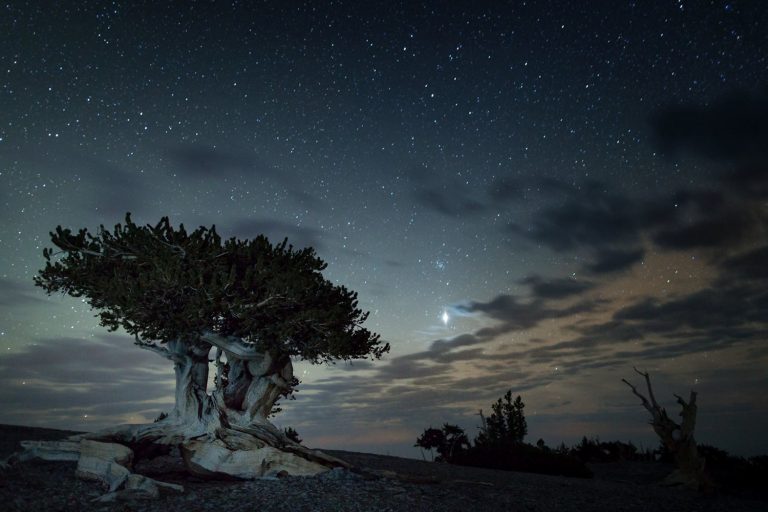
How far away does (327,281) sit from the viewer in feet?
61.8

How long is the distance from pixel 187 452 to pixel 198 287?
5.40 metres

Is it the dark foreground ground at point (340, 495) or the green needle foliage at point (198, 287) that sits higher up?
the green needle foliage at point (198, 287)

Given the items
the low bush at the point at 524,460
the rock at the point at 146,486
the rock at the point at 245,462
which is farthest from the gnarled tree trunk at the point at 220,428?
the low bush at the point at 524,460

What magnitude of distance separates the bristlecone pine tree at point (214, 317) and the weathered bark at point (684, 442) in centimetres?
1446

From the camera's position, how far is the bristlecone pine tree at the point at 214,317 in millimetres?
15672

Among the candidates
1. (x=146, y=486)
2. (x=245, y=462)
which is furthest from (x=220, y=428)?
(x=146, y=486)

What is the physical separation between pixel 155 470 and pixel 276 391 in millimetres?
4689

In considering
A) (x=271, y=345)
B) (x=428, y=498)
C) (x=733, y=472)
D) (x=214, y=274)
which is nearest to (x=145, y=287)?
(x=214, y=274)

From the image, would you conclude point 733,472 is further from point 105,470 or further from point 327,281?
point 105,470

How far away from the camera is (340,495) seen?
40.7 feet

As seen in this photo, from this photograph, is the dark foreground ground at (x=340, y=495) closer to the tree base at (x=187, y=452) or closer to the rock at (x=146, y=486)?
the rock at (x=146, y=486)

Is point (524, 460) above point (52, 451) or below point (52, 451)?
below

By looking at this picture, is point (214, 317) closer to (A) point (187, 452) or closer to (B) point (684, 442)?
(A) point (187, 452)

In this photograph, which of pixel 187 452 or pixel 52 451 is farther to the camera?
pixel 187 452
